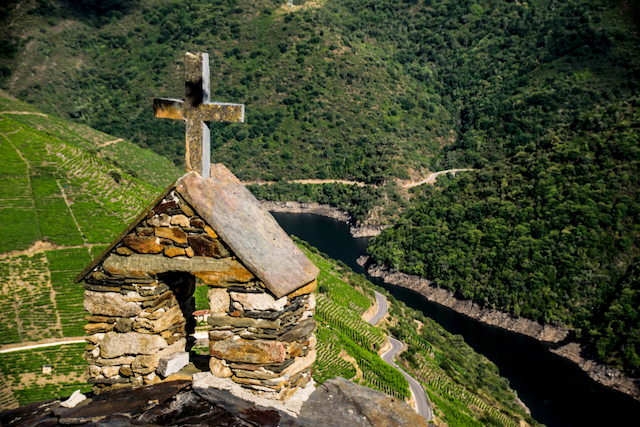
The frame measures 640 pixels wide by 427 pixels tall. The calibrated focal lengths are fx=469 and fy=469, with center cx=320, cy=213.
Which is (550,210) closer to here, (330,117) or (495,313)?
(495,313)

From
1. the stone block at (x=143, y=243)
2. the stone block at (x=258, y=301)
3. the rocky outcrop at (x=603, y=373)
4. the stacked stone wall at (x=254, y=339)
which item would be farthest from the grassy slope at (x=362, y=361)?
the stone block at (x=258, y=301)

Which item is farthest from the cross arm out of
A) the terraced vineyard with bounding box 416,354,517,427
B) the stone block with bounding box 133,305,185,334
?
the terraced vineyard with bounding box 416,354,517,427

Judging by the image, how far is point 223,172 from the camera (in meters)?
6.72

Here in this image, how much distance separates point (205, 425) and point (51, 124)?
11492 cm

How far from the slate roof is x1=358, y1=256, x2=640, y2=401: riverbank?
6811cm

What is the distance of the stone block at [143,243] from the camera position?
241 inches

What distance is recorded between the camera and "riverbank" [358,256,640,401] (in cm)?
6025

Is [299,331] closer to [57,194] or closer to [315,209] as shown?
[57,194]

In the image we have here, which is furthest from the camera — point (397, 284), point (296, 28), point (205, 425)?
point (296, 28)

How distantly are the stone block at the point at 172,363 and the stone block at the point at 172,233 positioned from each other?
1.79 m

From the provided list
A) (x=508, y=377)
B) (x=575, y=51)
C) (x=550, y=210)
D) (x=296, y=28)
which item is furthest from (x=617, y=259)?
(x=296, y=28)

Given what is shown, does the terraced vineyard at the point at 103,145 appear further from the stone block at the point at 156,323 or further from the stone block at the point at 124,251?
the stone block at the point at 124,251

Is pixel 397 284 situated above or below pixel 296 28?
below

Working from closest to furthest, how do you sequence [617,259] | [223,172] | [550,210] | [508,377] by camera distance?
[223,172]
[508,377]
[617,259]
[550,210]
